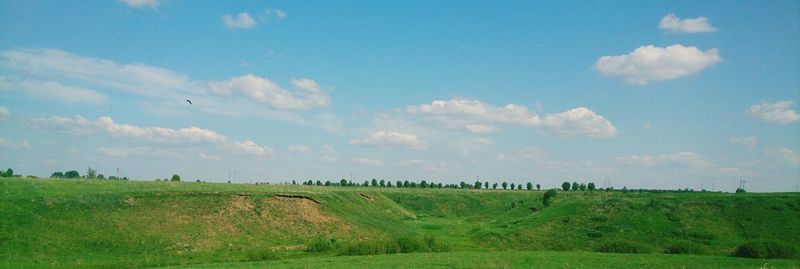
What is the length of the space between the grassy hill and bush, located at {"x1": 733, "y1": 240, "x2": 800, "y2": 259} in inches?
131

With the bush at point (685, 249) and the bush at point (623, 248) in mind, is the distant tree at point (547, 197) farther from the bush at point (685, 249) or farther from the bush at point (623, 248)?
the bush at point (685, 249)

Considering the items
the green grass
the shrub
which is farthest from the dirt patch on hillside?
the shrub

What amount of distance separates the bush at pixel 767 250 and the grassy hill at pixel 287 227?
333cm

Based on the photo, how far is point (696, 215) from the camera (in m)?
75.1

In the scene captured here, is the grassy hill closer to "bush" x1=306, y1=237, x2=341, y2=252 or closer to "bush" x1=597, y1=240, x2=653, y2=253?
"bush" x1=597, y1=240, x2=653, y2=253

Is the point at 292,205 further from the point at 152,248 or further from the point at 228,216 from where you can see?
the point at 152,248

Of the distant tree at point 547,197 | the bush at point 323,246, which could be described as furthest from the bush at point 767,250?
the distant tree at point 547,197

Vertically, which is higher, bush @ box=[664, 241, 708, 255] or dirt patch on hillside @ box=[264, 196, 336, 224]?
dirt patch on hillside @ box=[264, 196, 336, 224]

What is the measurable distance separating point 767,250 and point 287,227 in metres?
49.4

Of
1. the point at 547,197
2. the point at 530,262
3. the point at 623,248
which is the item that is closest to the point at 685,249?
the point at 623,248

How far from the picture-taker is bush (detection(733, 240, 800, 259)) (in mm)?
48219

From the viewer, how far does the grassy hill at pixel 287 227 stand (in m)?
53.1

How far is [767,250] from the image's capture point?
48.6 meters

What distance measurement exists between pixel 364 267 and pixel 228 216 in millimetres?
32646
